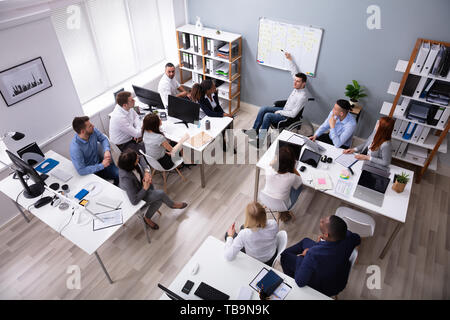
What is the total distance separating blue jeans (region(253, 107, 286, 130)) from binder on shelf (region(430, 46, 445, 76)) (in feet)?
7.13

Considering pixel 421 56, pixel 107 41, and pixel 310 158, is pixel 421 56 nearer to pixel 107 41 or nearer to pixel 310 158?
pixel 310 158

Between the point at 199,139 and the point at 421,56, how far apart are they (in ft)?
10.3

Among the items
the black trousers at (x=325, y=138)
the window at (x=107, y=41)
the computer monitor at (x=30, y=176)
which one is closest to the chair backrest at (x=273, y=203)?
the black trousers at (x=325, y=138)

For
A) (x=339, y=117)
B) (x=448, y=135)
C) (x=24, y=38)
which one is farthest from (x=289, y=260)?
(x=24, y=38)

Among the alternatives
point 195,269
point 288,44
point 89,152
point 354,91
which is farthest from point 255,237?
point 288,44

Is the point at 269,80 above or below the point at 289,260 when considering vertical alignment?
above

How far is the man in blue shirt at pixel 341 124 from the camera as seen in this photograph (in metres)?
4.15

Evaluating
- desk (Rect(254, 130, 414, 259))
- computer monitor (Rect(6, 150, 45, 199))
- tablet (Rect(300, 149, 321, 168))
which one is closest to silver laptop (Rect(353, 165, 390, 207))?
desk (Rect(254, 130, 414, 259))

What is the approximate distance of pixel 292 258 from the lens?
3.14 metres

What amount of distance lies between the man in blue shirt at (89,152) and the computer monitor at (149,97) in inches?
39.4

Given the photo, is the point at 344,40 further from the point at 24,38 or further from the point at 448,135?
the point at 24,38

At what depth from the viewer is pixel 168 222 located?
418 cm
